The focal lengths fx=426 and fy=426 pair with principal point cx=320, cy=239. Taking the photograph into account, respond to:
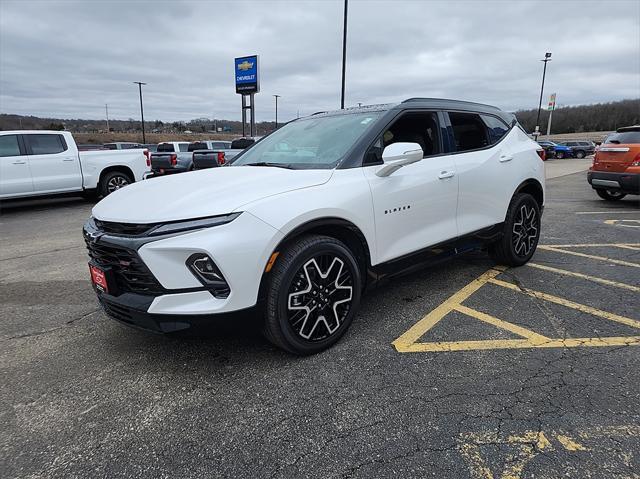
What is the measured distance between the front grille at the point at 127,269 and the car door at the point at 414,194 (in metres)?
1.59

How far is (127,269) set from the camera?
2496mm

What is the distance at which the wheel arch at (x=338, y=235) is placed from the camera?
2.58 metres

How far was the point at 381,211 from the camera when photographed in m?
3.15

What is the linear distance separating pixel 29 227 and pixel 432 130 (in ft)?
25.1

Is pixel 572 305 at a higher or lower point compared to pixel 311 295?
lower

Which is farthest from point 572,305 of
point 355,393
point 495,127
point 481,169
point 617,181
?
point 617,181

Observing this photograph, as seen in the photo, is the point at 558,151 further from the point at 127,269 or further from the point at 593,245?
the point at 127,269

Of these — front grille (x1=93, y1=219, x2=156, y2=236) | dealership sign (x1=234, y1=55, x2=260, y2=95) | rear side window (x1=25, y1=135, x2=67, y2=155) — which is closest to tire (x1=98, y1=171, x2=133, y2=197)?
rear side window (x1=25, y1=135, x2=67, y2=155)

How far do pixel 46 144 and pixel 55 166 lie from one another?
0.54 m

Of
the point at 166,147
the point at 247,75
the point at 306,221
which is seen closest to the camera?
the point at 306,221

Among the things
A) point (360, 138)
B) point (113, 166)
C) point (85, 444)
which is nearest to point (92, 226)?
point (85, 444)

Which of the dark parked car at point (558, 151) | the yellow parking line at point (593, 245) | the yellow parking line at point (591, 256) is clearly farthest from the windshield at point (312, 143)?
the dark parked car at point (558, 151)

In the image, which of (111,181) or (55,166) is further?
(111,181)

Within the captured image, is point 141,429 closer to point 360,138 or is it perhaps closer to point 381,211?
point 381,211
